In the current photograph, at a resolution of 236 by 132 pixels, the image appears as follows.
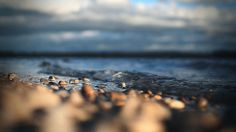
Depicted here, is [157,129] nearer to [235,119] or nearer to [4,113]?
[235,119]

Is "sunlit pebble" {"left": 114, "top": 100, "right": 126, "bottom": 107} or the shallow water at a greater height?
"sunlit pebble" {"left": 114, "top": 100, "right": 126, "bottom": 107}

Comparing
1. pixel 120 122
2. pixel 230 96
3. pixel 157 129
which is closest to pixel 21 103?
pixel 120 122

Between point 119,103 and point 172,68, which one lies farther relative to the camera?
point 172,68

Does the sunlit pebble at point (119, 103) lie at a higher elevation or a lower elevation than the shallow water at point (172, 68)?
higher

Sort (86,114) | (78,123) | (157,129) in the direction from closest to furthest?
(157,129), (78,123), (86,114)

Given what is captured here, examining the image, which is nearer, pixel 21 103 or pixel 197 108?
pixel 21 103

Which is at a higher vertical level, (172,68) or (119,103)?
(119,103)

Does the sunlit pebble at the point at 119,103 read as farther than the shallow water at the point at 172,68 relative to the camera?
No

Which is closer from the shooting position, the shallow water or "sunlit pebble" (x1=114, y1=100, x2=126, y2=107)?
"sunlit pebble" (x1=114, y1=100, x2=126, y2=107)

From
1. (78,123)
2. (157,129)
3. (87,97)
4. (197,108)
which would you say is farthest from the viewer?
(87,97)
